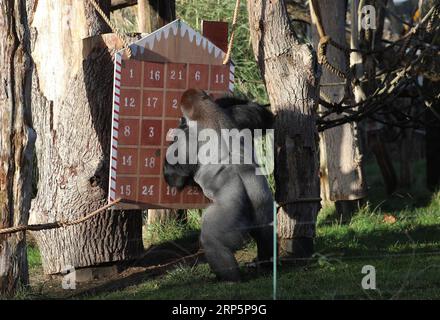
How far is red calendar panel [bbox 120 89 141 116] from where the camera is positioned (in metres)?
5.82

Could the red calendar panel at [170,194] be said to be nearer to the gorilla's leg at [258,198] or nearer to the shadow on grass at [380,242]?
the gorilla's leg at [258,198]

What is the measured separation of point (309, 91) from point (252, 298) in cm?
183

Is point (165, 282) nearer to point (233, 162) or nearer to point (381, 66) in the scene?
point (233, 162)

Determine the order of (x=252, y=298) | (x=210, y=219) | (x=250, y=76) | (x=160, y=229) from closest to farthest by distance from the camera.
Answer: (x=252, y=298) < (x=210, y=219) < (x=160, y=229) < (x=250, y=76)

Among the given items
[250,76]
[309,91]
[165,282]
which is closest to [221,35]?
[309,91]

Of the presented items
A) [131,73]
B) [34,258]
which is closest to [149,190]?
[131,73]

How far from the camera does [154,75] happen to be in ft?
19.4

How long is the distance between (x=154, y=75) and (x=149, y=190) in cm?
82

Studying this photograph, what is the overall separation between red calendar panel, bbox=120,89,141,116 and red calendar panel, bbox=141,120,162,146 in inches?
4.1

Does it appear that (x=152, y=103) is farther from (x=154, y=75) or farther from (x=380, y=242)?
(x=380, y=242)

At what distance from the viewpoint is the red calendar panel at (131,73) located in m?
5.81

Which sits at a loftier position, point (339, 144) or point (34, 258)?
point (339, 144)

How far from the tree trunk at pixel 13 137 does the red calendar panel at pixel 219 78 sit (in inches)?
53.3
